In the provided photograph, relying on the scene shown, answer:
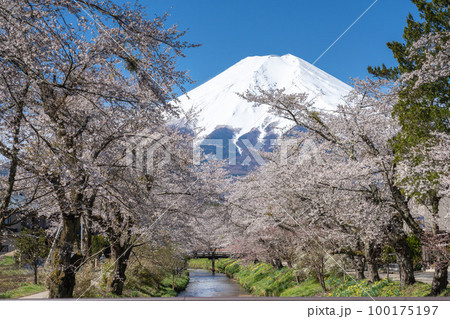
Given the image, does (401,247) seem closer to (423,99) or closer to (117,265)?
(423,99)

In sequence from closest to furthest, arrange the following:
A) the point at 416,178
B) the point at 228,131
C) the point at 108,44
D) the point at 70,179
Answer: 1. the point at 70,179
2. the point at 108,44
3. the point at 416,178
4. the point at 228,131

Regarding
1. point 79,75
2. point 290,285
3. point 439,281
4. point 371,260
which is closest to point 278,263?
point 290,285

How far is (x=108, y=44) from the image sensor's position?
11.7 ft

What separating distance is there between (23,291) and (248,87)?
8.73 metres

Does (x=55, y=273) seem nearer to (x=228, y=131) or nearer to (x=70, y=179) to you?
(x=70, y=179)

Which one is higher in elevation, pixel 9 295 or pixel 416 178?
pixel 416 178

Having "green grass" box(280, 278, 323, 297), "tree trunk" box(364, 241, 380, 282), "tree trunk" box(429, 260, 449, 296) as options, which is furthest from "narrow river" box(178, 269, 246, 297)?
"tree trunk" box(429, 260, 449, 296)

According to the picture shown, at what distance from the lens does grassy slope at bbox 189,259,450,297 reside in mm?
6152

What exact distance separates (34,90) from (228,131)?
15831 millimetres

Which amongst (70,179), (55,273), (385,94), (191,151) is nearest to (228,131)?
(191,151)

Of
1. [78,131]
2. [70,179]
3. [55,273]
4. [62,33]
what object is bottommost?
[55,273]

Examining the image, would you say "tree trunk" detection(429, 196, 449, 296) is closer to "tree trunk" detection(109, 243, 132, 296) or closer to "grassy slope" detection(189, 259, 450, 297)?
"grassy slope" detection(189, 259, 450, 297)

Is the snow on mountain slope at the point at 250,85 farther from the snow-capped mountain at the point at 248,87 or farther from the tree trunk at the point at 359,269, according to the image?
the tree trunk at the point at 359,269

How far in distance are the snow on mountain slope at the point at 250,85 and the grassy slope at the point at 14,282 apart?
20.2 ft
